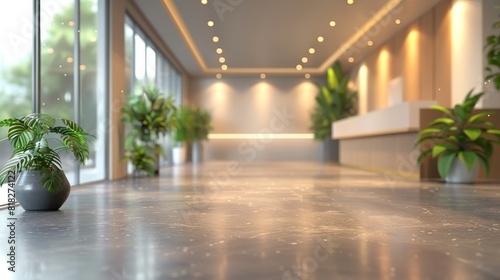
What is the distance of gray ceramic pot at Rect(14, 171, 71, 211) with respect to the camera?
4.56 meters

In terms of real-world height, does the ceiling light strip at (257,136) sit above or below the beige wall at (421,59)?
below

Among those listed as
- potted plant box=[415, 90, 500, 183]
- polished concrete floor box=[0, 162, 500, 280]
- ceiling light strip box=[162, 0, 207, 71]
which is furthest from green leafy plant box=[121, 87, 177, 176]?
potted plant box=[415, 90, 500, 183]

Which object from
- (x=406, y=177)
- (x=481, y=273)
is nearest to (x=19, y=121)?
(x=481, y=273)

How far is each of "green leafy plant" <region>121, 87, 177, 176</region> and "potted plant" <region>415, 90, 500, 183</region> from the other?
4.70 m

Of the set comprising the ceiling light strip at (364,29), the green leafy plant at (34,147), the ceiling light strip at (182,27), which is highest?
the ceiling light strip at (182,27)

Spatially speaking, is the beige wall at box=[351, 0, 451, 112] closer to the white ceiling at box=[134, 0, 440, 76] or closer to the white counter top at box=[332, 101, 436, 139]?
the white ceiling at box=[134, 0, 440, 76]

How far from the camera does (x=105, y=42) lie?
8.98 m

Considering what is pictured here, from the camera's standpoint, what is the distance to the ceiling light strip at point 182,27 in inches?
431

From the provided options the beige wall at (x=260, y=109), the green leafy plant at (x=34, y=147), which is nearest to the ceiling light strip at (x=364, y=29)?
the beige wall at (x=260, y=109)

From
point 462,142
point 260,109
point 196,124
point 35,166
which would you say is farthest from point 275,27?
point 35,166

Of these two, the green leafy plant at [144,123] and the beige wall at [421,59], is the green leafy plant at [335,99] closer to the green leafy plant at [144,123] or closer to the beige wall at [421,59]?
the beige wall at [421,59]

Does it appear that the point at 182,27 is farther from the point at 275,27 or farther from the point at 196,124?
the point at 196,124

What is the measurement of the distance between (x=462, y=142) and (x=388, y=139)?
2852mm

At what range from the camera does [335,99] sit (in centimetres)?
1825
